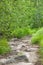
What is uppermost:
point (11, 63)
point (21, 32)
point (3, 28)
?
point (21, 32)

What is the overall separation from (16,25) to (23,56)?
3333 millimetres

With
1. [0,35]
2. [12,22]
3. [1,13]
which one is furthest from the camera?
[0,35]

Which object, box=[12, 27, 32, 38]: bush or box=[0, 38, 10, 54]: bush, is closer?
box=[0, 38, 10, 54]: bush

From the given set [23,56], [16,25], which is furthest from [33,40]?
[23,56]

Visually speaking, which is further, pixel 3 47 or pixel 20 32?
pixel 20 32

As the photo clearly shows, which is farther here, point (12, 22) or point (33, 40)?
point (33, 40)

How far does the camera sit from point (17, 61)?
888cm

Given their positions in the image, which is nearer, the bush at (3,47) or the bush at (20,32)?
the bush at (3,47)

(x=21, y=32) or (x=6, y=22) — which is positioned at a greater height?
(x=21, y=32)

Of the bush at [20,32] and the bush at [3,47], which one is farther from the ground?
the bush at [20,32]

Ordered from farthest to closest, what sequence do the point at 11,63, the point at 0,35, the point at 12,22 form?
the point at 0,35
the point at 12,22
the point at 11,63

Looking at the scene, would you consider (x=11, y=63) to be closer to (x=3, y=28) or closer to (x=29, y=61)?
(x=29, y=61)

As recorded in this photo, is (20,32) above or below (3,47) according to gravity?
above

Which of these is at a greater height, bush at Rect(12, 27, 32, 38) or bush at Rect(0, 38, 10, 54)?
bush at Rect(12, 27, 32, 38)
